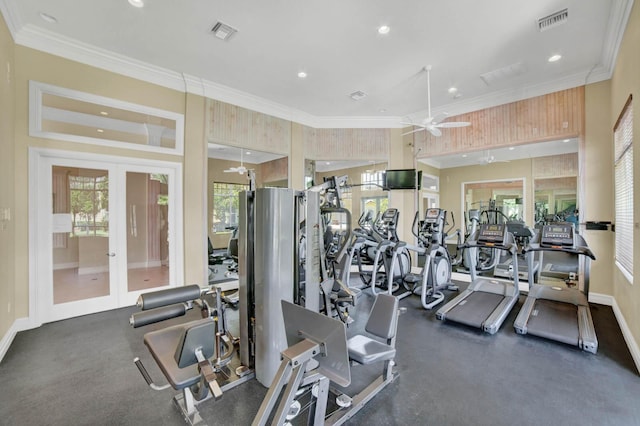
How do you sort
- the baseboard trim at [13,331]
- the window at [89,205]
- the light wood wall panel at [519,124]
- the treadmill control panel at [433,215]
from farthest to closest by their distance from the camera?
A: the treadmill control panel at [433,215]
the light wood wall panel at [519,124]
the window at [89,205]
the baseboard trim at [13,331]

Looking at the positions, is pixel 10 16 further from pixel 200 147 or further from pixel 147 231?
pixel 147 231

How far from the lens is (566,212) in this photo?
18.6ft

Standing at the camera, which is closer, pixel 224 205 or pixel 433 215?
pixel 433 215

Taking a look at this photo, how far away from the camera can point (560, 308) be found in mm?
3857

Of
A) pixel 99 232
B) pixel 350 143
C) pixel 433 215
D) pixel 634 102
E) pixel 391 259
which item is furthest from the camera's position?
pixel 350 143

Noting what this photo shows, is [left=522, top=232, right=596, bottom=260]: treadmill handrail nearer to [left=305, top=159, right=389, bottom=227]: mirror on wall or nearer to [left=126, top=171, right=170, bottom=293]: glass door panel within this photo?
[left=305, top=159, right=389, bottom=227]: mirror on wall

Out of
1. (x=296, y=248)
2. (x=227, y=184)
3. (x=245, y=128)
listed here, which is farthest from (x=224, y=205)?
(x=296, y=248)

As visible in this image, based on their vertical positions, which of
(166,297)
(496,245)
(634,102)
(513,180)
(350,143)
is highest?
(350,143)

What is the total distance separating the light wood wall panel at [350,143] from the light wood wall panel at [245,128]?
34.6 inches

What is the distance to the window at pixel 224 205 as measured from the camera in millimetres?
9039

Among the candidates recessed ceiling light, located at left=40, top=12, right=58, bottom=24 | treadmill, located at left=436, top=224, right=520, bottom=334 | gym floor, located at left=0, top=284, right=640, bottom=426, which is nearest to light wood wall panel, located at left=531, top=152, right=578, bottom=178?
treadmill, located at left=436, top=224, right=520, bottom=334

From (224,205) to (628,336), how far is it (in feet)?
30.8

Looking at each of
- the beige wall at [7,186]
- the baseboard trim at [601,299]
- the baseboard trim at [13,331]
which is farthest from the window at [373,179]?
the baseboard trim at [13,331]

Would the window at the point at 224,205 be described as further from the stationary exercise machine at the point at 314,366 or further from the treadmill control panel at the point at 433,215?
the stationary exercise machine at the point at 314,366
